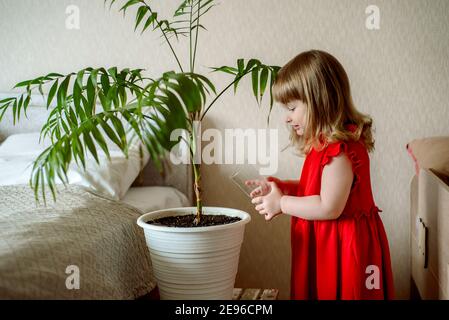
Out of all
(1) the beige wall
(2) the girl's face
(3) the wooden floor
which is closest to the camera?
(2) the girl's face

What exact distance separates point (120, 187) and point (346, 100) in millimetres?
895

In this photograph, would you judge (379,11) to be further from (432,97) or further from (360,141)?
(360,141)

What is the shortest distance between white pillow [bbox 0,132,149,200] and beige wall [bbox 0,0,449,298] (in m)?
0.40

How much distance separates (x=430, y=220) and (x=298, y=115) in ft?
1.82

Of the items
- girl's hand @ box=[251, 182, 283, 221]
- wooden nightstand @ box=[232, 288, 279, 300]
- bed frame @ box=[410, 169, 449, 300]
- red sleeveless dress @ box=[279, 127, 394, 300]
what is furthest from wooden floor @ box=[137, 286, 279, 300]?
bed frame @ box=[410, 169, 449, 300]

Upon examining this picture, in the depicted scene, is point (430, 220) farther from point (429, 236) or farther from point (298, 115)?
point (298, 115)

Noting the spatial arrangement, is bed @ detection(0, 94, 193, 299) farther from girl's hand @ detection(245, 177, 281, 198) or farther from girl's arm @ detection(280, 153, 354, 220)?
girl's arm @ detection(280, 153, 354, 220)

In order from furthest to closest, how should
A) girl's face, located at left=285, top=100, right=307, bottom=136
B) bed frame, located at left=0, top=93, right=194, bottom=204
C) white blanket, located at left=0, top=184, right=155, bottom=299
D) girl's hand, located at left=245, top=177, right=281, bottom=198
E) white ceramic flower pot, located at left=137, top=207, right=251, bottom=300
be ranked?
bed frame, located at left=0, top=93, right=194, bottom=204
girl's hand, located at left=245, top=177, right=281, bottom=198
girl's face, located at left=285, top=100, right=307, bottom=136
white ceramic flower pot, located at left=137, top=207, right=251, bottom=300
white blanket, located at left=0, top=184, right=155, bottom=299

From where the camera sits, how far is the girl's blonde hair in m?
1.49

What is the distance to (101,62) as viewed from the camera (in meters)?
2.38

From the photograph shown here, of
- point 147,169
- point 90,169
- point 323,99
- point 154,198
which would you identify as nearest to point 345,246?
point 323,99

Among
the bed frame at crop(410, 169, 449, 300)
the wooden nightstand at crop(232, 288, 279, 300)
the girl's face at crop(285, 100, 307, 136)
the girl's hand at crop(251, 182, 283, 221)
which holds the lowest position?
the wooden nightstand at crop(232, 288, 279, 300)

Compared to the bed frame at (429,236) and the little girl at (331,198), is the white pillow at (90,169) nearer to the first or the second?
the little girl at (331,198)
